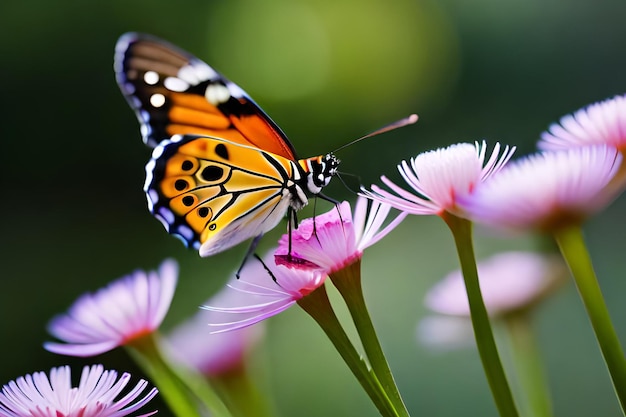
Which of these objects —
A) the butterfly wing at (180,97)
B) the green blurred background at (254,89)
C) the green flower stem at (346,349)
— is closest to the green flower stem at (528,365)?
the green flower stem at (346,349)

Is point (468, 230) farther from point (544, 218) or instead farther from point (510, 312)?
point (510, 312)

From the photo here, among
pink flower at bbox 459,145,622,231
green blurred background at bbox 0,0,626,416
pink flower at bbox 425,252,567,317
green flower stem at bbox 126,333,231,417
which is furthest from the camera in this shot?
green blurred background at bbox 0,0,626,416

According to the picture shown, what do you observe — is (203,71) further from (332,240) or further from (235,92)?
(332,240)

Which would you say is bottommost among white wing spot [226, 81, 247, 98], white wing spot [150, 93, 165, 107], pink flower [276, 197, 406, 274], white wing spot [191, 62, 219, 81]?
pink flower [276, 197, 406, 274]

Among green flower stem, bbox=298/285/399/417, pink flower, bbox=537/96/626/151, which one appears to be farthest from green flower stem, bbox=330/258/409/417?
pink flower, bbox=537/96/626/151

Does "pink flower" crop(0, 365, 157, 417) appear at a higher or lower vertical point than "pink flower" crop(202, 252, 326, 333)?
lower

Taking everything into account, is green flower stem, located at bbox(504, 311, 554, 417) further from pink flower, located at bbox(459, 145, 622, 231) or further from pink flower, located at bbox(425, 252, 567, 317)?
pink flower, located at bbox(459, 145, 622, 231)
